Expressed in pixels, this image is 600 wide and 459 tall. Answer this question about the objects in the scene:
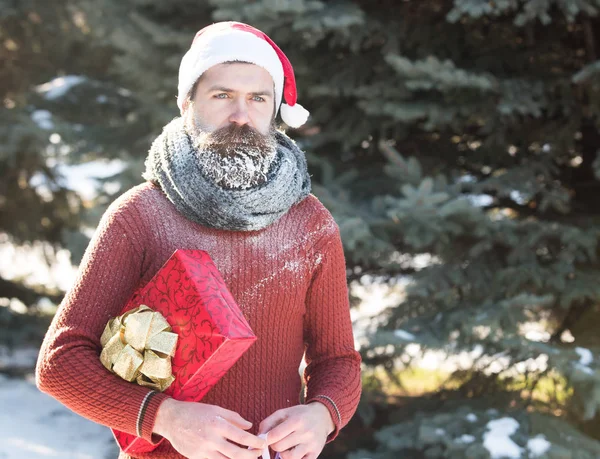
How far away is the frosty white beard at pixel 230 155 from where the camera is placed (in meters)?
1.51

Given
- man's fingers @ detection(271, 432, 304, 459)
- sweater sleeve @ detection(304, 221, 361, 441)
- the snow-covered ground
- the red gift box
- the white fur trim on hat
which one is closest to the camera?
the red gift box

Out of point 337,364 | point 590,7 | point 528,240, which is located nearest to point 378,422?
point 528,240

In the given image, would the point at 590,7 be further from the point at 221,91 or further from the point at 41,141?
the point at 41,141

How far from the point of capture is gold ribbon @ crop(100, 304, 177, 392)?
1.31 meters

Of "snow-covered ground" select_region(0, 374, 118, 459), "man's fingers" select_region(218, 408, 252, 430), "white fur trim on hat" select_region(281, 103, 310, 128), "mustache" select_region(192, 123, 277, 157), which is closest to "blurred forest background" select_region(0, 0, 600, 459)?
"snow-covered ground" select_region(0, 374, 118, 459)

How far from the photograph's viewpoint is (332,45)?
3.84 meters

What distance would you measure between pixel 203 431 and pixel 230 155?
1.78 feet

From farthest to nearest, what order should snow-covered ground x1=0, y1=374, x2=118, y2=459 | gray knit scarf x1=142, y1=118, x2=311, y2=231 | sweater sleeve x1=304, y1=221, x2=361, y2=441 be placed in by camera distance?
snow-covered ground x1=0, y1=374, x2=118, y2=459, sweater sleeve x1=304, y1=221, x2=361, y2=441, gray knit scarf x1=142, y1=118, x2=311, y2=231

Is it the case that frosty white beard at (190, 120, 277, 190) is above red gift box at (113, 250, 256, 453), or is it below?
above

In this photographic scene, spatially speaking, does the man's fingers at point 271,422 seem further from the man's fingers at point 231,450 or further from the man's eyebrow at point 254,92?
the man's eyebrow at point 254,92

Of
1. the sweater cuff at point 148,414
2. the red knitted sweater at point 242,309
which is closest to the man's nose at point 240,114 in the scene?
the red knitted sweater at point 242,309

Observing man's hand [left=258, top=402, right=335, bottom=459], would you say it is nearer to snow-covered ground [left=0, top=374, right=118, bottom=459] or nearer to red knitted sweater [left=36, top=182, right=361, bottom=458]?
red knitted sweater [left=36, top=182, right=361, bottom=458]

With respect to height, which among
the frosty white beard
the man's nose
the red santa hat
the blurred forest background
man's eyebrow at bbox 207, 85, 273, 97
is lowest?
the blurred forest background

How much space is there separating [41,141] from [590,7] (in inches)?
132
